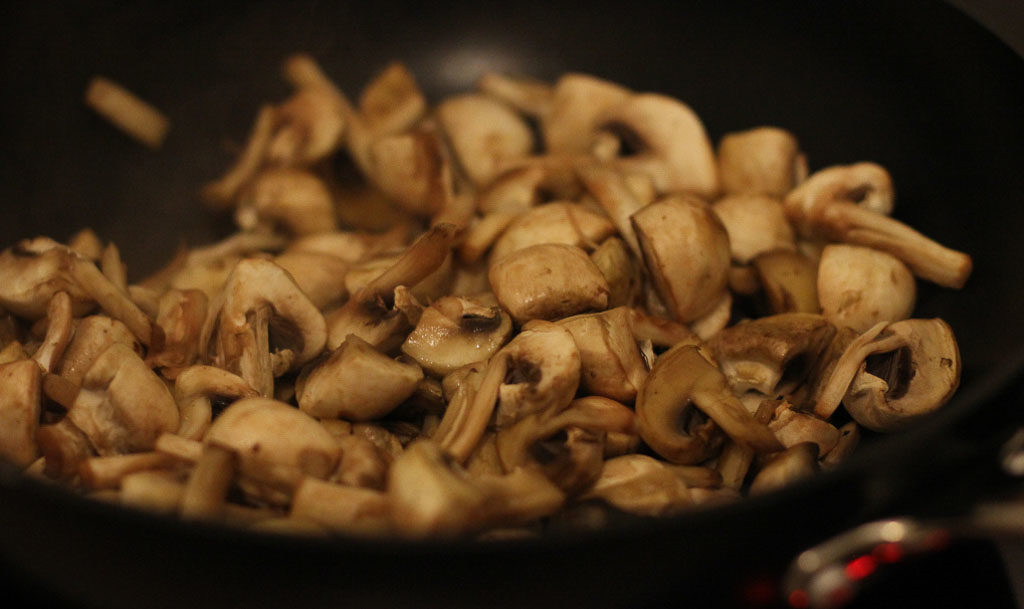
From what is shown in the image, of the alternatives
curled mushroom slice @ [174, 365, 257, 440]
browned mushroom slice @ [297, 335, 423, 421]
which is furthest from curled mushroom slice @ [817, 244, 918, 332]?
curled mushroom slice @ [174, 365, 257, 440]

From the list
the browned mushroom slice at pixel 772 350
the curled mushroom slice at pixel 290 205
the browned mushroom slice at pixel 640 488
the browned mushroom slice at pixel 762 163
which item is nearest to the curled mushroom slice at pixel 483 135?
the curled mushroom slice at pixel 290 205

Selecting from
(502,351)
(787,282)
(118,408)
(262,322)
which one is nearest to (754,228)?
(787,282)

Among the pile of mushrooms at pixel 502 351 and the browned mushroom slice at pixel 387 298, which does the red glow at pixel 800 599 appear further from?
the browned mushroom slice at pixel 387 298

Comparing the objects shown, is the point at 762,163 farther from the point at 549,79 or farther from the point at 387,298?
the point at 387,298

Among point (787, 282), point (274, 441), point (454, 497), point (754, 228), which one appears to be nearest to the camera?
point (454, 497)

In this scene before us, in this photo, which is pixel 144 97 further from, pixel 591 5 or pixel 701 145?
pixel 701 145
